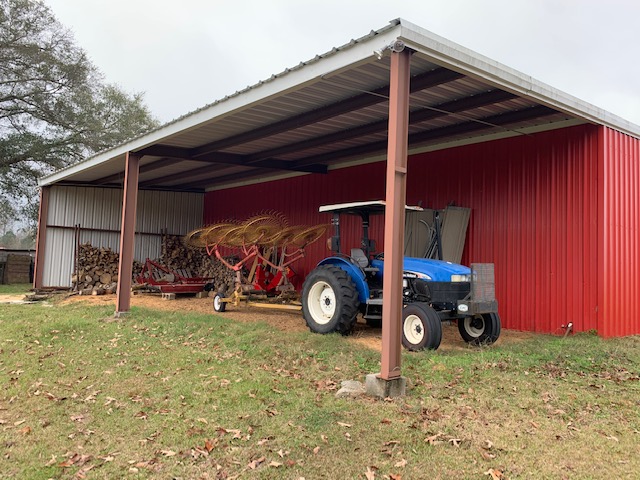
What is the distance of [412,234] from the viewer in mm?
9961

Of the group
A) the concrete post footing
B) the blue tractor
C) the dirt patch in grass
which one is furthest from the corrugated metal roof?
the dirt patch in grass

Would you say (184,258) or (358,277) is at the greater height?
(184,258)

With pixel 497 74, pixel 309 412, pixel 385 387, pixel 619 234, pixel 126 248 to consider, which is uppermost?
pixel 497 74

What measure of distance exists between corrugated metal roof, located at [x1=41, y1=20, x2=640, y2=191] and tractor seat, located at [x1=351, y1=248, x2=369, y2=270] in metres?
2.24

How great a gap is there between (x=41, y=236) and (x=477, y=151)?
13.0 meters

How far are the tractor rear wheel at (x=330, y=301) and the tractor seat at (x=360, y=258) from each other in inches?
11.8

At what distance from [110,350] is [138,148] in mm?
4808

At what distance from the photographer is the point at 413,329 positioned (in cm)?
653

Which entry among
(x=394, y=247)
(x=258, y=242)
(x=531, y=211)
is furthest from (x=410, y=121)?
(x=394, y=247)

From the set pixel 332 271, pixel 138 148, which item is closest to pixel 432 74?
pixel 332 271

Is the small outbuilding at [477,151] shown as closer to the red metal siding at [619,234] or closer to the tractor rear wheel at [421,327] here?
the red metal siding at [619,234]

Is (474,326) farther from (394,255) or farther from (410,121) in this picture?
(410,121)

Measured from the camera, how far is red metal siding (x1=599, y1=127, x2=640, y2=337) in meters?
7.73

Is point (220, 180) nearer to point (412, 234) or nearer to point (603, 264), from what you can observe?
point (412, 234)
